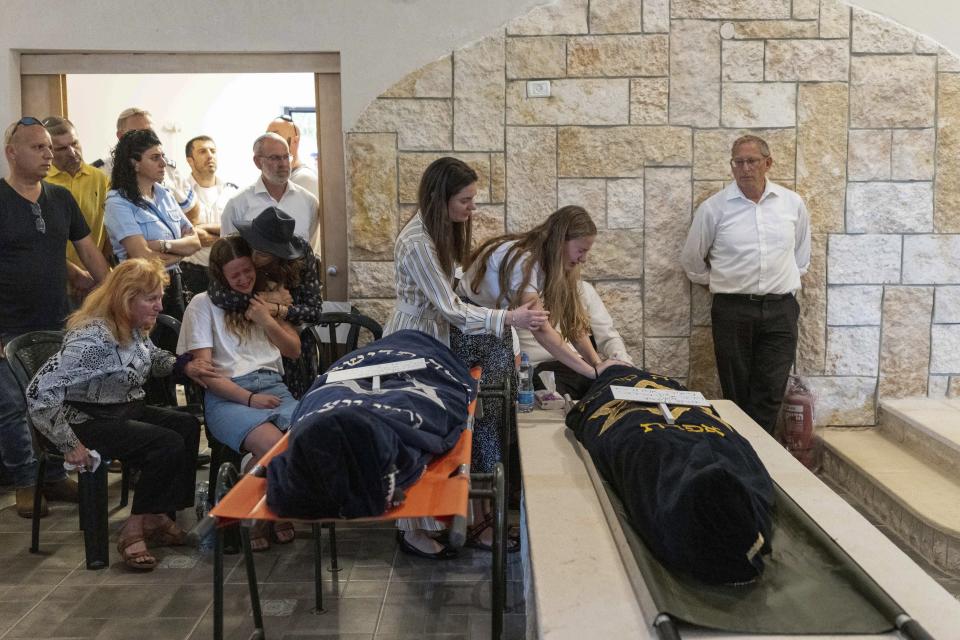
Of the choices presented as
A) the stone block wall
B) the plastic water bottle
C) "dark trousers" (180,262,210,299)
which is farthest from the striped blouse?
"dark trousers" (180,262,210,299)

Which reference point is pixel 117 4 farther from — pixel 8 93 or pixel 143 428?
pixel 143 428

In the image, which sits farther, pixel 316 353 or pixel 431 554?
pixel 316 353

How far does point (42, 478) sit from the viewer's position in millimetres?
3508

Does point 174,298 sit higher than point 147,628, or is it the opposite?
point 174,298

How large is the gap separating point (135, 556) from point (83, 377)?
0.65m

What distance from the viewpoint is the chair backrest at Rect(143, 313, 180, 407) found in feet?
12.8

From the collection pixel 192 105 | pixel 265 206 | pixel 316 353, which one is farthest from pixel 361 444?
pixel 192 105

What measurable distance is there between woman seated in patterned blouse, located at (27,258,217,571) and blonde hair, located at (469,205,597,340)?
111 centimetres

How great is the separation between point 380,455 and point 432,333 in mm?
1311

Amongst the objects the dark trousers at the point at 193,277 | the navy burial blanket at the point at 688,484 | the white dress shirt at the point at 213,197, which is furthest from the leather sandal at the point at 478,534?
the white dress shirt at the point at 213,197

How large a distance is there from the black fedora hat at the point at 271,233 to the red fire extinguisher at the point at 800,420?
8.18 ft

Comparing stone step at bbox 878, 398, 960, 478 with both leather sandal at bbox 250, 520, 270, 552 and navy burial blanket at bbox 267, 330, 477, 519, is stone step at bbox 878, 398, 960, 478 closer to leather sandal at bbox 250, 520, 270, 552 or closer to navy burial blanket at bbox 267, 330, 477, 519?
navy burial blanket at bbox 267, 330, 477, 519

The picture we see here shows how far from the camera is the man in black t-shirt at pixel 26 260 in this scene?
376 cm

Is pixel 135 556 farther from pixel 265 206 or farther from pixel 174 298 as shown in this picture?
pixel 265 206
